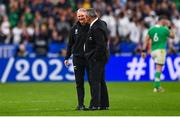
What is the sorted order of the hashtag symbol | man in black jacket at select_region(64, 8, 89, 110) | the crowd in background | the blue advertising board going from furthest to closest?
the crowd in background → the hashtag symbol → the blue advertising board → man in black jacket at select_region(64, 8, 89, 110)

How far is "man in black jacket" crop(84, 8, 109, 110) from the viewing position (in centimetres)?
1655

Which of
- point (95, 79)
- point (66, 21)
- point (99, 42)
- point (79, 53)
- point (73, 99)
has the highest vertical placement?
point (66, 21)

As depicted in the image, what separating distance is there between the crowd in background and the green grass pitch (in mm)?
4474

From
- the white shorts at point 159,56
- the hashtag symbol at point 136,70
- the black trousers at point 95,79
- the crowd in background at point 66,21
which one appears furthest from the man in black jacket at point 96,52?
the crowd in background at point 66,21

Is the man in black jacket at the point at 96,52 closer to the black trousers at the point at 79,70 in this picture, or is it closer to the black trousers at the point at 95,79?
the black trousers at the point at 95,79

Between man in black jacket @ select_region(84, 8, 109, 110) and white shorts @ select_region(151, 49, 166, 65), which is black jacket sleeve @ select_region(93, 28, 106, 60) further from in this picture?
white shorts @ select_region(151, 49, 166, 65)

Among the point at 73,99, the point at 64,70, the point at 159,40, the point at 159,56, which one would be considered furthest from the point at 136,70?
the point at 73,99

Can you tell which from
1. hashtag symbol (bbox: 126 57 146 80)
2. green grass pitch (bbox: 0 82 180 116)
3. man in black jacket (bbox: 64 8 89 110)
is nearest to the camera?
green grass pitch (bbox: 0 82 180 116)

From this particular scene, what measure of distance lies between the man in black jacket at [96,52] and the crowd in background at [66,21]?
14.5 m

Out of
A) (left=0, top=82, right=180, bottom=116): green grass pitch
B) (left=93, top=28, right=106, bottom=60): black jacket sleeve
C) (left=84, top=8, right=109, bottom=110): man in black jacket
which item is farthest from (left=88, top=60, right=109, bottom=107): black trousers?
(left=0, top=82, right=180, bottom=116): green grass pitch

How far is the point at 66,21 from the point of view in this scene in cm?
3328

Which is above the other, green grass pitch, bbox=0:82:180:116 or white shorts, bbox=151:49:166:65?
white shorts, bbox=151:49:166:65

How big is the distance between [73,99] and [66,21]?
43.5 feet

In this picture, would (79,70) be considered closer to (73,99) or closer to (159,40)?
(73,99)
